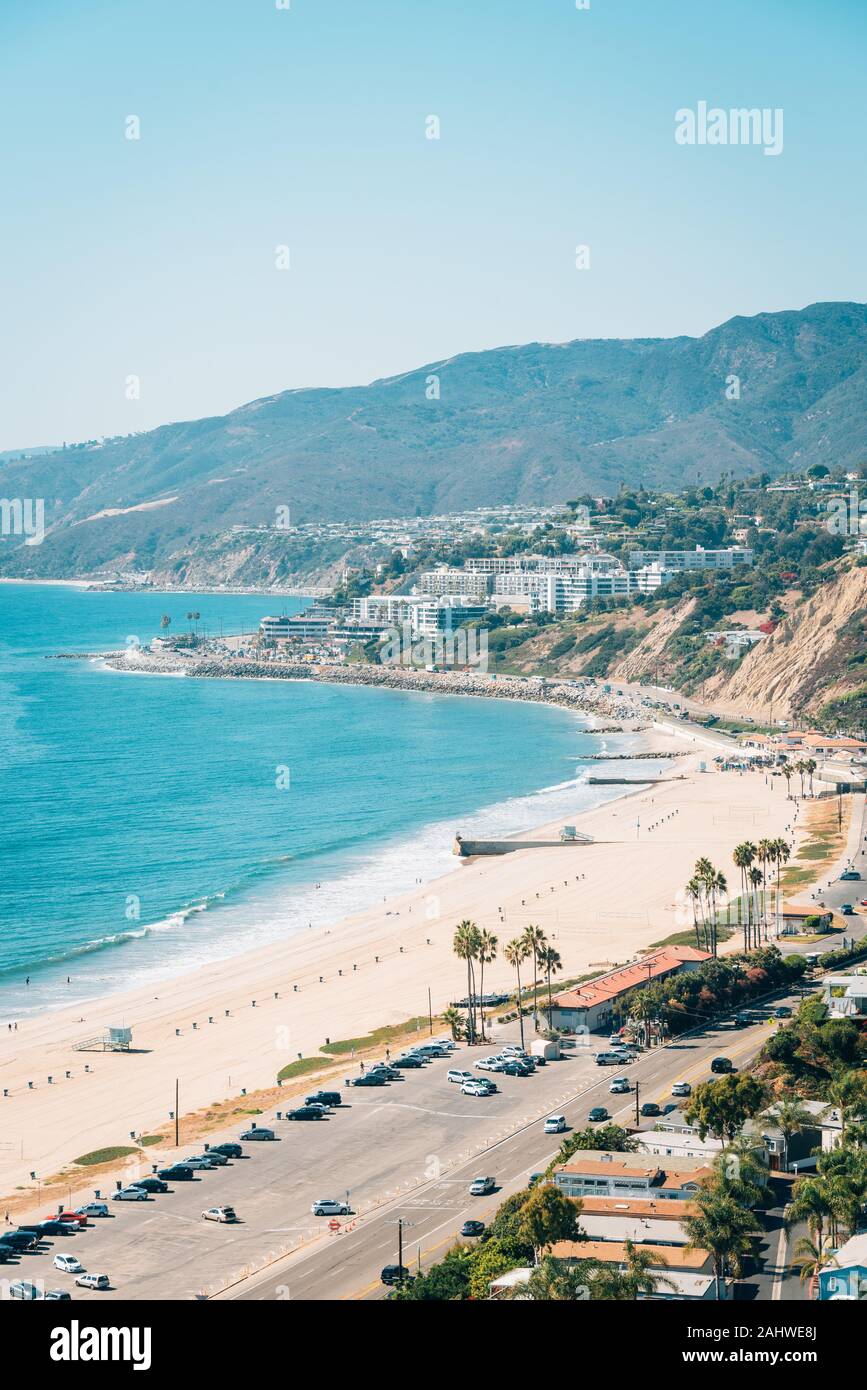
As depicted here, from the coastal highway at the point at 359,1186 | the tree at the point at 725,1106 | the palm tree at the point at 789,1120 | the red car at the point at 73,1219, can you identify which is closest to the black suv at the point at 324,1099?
the coastal highway at the point at 359,1186

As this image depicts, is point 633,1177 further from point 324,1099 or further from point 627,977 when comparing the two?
point 627,977

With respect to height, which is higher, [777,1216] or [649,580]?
[649,580]

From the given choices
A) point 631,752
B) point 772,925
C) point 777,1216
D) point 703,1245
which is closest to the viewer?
point 703,1245

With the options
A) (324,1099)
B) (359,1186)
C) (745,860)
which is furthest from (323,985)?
(359,1186)

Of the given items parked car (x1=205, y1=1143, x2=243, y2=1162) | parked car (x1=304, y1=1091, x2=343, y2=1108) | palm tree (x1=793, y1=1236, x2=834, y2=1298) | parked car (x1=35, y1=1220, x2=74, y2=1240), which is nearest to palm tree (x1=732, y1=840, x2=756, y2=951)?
parked car (x1=304, y1=1091, x2=343, y2=1108)
